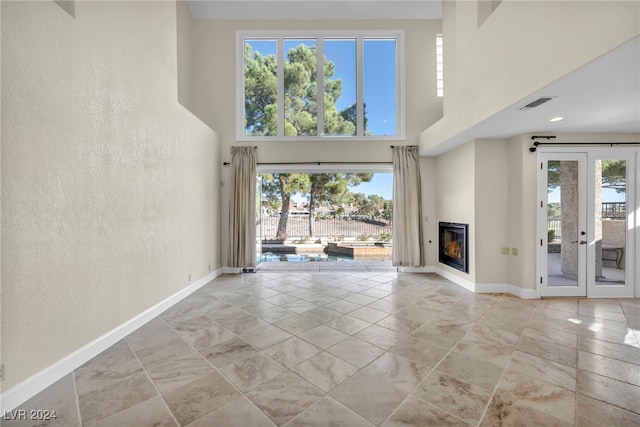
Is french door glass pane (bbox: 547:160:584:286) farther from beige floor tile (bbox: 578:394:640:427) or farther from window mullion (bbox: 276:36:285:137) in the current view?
window mullion (bbox: 276:36:285:137)

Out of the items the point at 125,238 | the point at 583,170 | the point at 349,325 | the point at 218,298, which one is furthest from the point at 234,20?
the point at 583,170

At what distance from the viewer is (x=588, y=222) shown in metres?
3.84

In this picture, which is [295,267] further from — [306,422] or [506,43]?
[506,43]

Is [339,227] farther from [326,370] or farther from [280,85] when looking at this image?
[326,370]

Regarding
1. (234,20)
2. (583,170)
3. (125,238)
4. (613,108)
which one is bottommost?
(125,238)

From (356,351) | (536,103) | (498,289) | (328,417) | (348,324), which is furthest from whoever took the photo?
(498,289)

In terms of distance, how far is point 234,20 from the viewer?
220 inches

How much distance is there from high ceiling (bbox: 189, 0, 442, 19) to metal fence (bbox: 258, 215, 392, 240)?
6088mm

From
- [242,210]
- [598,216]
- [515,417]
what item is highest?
[242,210]

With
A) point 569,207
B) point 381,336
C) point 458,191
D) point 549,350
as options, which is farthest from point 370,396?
point 569,207

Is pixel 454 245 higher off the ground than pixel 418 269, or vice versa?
pixel 454 245

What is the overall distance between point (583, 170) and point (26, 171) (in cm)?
628

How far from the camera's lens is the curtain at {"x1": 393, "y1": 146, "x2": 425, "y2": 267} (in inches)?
213

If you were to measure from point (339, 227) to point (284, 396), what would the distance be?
27.4 ft
